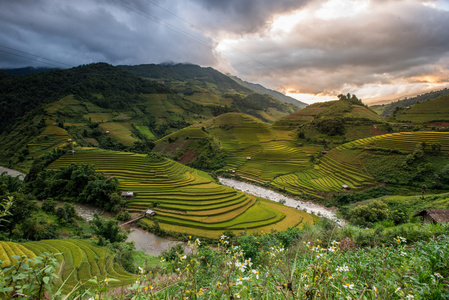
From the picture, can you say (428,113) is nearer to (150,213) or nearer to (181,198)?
(181,198)

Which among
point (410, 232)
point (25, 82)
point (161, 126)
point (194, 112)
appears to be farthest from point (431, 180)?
point (25, 82)

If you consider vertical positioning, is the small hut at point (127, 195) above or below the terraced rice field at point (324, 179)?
below

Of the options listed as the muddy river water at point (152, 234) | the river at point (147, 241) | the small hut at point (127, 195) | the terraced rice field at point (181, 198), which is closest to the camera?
the river at point (147, 241)

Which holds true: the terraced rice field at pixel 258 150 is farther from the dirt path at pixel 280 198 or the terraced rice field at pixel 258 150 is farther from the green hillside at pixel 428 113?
the green hillside at pixel 428 113

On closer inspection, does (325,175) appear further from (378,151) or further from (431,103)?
(431,103)

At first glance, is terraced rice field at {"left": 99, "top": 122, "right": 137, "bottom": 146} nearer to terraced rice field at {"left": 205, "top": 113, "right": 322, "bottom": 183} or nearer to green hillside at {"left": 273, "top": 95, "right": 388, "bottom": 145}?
terraced rice field at {"left": 205, "top": 113, "right": 322, "bottom": 183}

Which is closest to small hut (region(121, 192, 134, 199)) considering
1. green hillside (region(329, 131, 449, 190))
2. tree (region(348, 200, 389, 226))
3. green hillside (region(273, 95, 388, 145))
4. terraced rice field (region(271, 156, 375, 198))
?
terraced rice field (region(271, 156, 375, 198))

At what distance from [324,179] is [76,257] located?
3379 cm

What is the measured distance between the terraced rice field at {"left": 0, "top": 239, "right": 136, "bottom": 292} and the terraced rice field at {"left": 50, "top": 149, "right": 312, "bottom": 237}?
27.2 ft

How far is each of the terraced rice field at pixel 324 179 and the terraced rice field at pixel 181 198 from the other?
29.7ft

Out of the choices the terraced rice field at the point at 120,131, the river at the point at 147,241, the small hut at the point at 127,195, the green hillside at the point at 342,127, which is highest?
the green hillside at the point at 342,127

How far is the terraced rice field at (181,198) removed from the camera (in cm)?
2033

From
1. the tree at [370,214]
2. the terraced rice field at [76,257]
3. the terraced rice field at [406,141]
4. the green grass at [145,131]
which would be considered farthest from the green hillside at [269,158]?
the terraced rice field at [76,257]

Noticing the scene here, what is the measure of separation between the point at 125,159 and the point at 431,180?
46929mm
